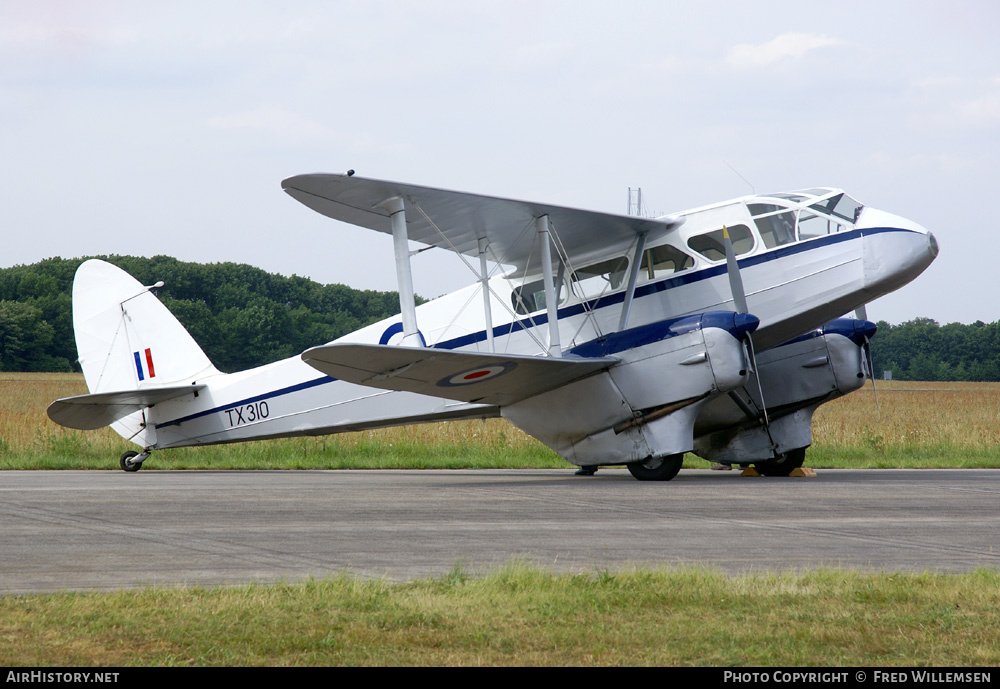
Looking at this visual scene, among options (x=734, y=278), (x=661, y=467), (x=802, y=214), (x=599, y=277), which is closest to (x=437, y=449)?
(x=599, y=277)

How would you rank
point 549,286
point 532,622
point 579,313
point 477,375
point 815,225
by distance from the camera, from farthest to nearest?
point 579,313
point 815,225
point 549,286
point 477,375
point 532,622

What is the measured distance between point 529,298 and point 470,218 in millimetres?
2133

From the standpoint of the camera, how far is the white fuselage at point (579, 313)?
44.6 feet

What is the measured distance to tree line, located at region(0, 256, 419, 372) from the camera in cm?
7131

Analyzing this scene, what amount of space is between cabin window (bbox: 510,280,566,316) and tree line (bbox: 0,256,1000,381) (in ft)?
183

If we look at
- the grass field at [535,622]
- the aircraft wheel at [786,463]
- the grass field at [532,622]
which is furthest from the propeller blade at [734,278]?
the grass field at [532,622]

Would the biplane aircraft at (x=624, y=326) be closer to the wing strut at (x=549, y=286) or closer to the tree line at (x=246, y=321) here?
the wing strut at (x=549, y=286)

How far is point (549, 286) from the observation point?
1383cm

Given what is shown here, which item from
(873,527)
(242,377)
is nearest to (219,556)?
(873,527)


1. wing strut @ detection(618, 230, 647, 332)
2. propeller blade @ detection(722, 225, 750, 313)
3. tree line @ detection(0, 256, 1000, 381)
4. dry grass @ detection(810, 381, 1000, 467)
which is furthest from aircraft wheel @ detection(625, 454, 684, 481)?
tree line @ detection(0, 256, 1000, 381)

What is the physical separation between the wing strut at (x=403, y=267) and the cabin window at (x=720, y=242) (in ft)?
14.2

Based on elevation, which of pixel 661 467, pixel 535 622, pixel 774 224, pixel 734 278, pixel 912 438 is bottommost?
pixel 912 438

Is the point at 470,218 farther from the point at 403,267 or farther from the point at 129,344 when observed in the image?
the point at 129,344

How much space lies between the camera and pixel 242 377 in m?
18.1
